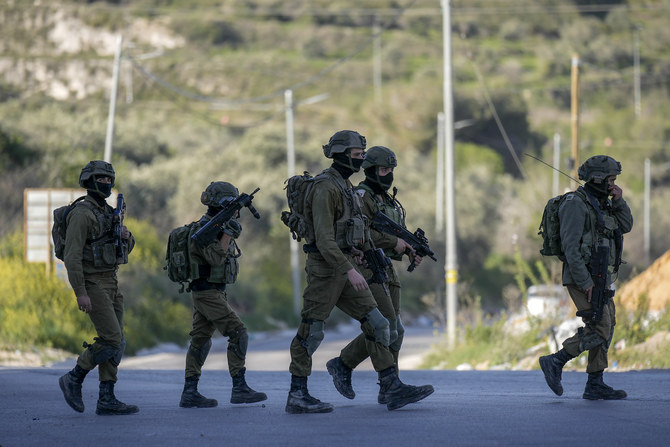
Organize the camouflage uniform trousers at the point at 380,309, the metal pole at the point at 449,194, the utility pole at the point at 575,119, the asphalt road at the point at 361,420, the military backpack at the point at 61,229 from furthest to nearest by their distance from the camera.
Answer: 1. the utility pole at the point at 575,119
2. the metal pole at the point at 449,194
3. the military backpack at the point at 61,229
4. the camouflage uniform trousers at the point at 380,309
5. the asphalt road at the point at 361,420

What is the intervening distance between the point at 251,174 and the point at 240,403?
4652cm

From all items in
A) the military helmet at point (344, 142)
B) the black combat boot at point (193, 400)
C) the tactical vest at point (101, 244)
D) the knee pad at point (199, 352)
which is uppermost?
the military helmet at point (344, 142)

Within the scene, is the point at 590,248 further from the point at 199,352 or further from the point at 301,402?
the point at 199,352

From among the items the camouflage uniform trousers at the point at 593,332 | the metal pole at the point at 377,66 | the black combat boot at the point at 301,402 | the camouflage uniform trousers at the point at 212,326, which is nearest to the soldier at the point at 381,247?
the black combat boot at the point at 301,402

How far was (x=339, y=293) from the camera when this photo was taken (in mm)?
9992

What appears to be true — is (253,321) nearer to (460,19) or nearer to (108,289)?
(108,289)

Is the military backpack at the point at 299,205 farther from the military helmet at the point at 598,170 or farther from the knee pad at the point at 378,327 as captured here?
the military helmet at the point at 598,170

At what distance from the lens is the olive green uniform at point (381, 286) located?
10.4m

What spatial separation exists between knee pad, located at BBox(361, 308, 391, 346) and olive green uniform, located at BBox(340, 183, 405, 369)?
0.37 meters

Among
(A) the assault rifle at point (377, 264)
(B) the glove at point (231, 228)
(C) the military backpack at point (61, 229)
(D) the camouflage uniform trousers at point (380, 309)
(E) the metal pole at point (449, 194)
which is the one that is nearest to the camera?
(A) the assault rifle at point (377, 264)

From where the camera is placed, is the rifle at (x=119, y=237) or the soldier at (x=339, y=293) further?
the rifle at (x=119, y=237)

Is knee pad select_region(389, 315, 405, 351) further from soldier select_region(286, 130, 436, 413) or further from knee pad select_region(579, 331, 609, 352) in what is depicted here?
knee pad select_region(579, 331, 609, 352)

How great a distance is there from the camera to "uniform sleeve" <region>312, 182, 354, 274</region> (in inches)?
382

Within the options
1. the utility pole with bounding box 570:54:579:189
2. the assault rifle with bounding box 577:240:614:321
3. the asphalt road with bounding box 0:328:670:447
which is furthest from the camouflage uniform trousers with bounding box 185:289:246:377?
the utility pole with bounding box 570:54:579:189
